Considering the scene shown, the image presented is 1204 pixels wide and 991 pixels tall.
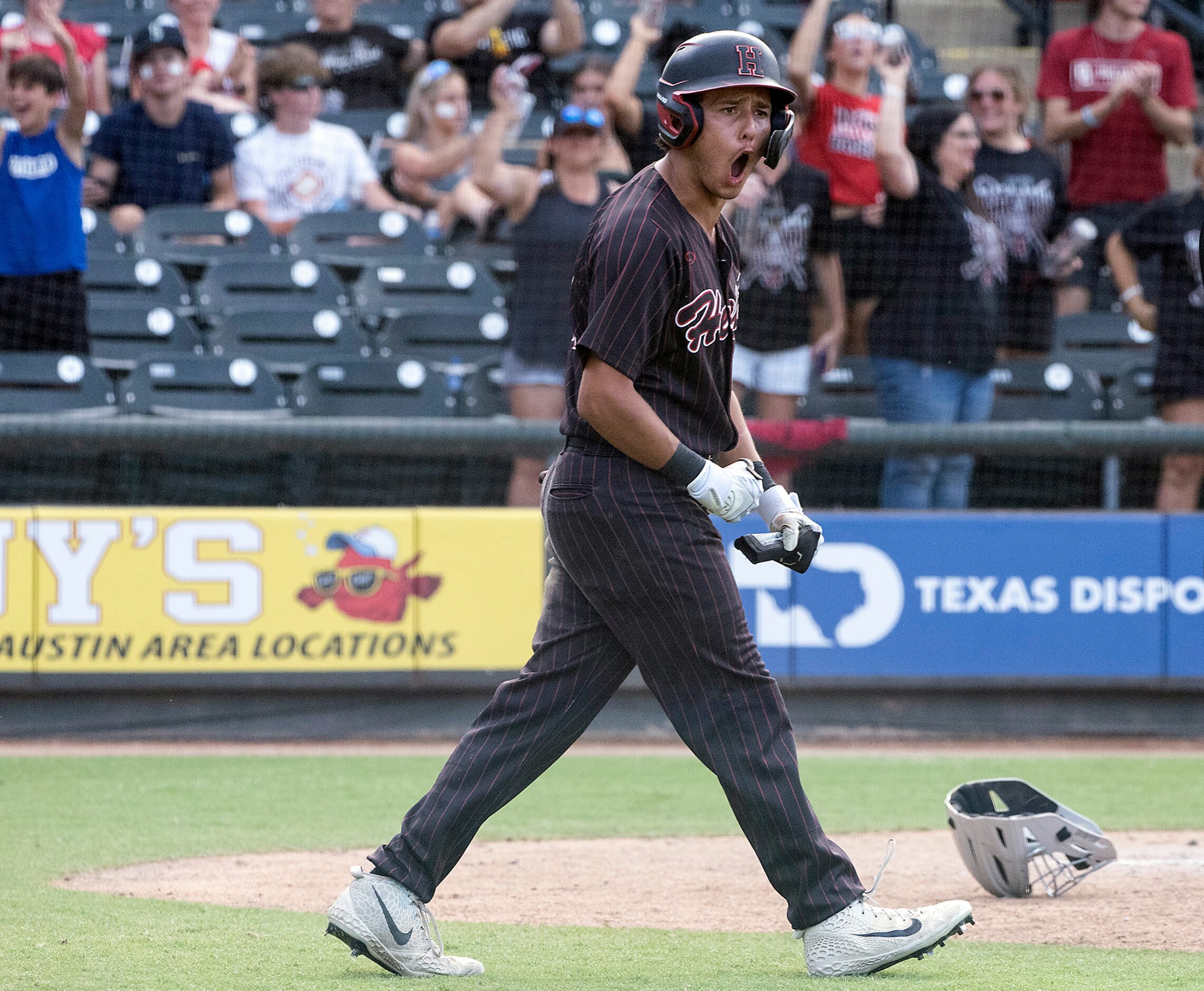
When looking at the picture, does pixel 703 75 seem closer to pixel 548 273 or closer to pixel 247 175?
pixel 548 273

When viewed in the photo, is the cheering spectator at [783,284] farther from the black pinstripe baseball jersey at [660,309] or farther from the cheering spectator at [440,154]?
the black pinstripe baseball jersey at [660,309]

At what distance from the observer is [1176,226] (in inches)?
293

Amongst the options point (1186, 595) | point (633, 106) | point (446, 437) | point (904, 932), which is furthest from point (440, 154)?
point (904, 932)

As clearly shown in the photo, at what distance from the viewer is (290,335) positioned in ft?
25.9

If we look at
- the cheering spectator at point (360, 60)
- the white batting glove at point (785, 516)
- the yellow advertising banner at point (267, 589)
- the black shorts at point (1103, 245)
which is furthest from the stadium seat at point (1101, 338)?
the white batting glove at point (785, 516)

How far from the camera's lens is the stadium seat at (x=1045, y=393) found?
25.5 feet

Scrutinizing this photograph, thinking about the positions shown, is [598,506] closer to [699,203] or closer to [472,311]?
[699,203]

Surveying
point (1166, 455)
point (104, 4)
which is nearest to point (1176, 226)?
point (1166, 455)

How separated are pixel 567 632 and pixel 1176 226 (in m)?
5.21

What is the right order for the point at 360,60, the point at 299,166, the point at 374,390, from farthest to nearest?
the point at 360,60 → the point at 299,166 → the point at 374,390

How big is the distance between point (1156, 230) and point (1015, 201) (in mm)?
756

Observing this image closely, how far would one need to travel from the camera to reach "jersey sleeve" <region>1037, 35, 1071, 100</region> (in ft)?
29.1

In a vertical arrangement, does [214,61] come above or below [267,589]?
above

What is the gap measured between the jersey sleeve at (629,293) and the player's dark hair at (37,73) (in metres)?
5.28
